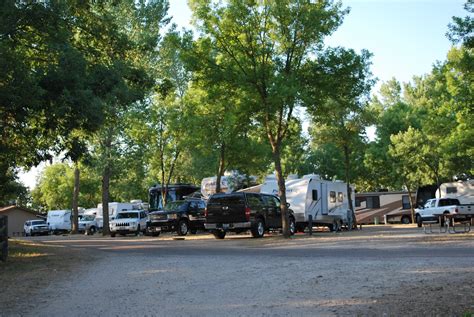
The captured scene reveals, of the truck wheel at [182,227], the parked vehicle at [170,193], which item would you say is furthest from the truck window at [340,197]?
the parked vehicle at [170,193]

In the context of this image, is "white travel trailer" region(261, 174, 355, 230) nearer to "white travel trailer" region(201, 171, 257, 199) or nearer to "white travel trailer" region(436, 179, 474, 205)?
"white travel trailer" region(201, 171, 257, 199)

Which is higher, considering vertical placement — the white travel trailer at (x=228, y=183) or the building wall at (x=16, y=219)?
the white travel trailer at (x=228, y=183)

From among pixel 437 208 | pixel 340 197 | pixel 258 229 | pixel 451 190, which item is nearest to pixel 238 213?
pixel 258 229

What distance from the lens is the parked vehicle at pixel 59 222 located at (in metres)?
51.0

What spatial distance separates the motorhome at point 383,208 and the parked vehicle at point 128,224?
18.2 metres

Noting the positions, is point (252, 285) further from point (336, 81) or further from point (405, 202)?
point (405, 202)

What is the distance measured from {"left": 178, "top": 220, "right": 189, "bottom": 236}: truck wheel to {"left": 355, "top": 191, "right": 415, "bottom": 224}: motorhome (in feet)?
62.4

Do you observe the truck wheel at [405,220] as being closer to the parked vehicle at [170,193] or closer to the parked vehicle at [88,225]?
the parked vehicle at [170,193]

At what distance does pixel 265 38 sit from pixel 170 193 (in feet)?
60.1

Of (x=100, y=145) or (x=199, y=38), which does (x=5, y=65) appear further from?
(x=100, y=145)

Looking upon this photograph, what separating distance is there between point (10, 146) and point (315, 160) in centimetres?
4093

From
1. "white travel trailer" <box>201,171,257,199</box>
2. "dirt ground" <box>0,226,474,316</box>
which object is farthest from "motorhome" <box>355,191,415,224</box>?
"dirt ground" <box>0,226,474,316</box>

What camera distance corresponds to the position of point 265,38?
22.8 m

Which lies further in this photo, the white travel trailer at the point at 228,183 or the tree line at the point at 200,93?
the white travel trailer at the point at 228,183
